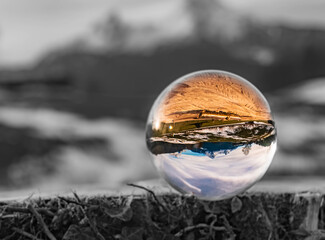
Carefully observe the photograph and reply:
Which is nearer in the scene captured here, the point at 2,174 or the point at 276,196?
the point at 276,196

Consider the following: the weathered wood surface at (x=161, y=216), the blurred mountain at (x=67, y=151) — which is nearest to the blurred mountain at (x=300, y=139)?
the blurred mountain at (x=67, y=151)

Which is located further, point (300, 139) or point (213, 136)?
point (300, 139)

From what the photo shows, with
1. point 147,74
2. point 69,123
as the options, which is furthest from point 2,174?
point 147,74

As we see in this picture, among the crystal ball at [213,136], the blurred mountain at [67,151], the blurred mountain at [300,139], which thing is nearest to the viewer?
the crystal ball at [213,136]

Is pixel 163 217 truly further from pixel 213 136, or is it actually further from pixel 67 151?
pixel 67 151

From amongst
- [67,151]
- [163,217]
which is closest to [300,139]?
[67,151]

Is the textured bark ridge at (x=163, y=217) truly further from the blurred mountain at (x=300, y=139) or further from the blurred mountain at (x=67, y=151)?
the blurred mountain at (x=67, y=151)

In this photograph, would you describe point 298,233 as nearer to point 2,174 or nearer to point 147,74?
point 2,174
